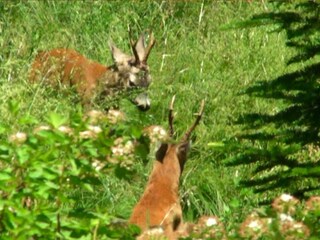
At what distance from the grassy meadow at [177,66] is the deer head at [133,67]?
149 millimetres

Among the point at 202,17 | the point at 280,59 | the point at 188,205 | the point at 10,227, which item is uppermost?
the point at 202,17

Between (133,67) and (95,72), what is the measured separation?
626mm

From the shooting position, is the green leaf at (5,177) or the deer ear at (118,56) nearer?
the green leaf at (5,177)

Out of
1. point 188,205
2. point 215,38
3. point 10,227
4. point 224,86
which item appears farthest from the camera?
point 215,38

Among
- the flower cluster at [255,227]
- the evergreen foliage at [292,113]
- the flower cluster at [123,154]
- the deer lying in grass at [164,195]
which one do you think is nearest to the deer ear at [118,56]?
the deer lying in grass at [164,195]

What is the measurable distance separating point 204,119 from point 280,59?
5.36 feet

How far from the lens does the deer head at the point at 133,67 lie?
1376cm

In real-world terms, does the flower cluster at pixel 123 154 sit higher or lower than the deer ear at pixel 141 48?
lower

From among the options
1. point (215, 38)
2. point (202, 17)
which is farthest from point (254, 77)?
point (202, 17)

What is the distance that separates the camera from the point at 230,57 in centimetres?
1366


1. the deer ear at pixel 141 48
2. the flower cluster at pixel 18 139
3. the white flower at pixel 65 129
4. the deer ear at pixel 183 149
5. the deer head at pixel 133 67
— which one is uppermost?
the deer ear at pixel 141 48

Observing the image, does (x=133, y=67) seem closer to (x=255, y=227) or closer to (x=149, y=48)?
(x=149, y=48)

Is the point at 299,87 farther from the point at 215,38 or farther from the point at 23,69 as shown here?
the point at 215,38

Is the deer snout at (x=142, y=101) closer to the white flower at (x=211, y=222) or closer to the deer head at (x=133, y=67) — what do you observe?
the deer head at (x=133, y=67)
